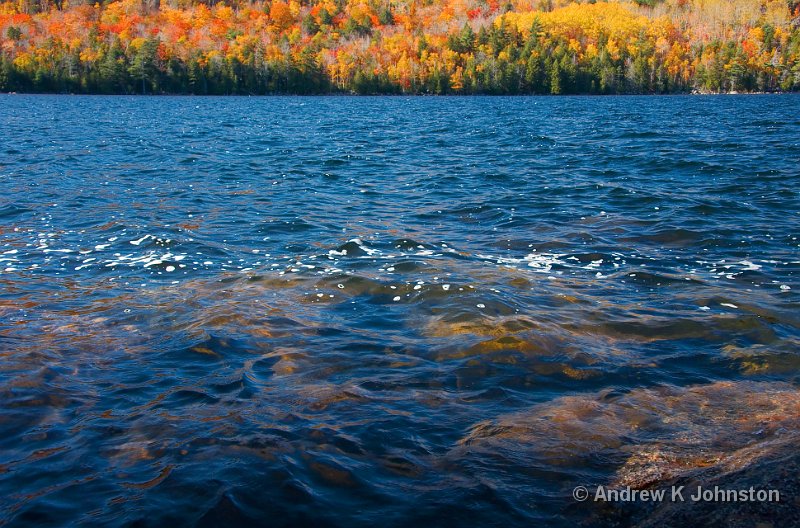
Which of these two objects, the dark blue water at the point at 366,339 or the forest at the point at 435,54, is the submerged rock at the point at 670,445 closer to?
the dark blue water at the point at 366,339

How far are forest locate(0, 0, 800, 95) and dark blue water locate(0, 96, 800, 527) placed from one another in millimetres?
114632

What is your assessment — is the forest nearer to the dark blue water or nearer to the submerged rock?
the dark blue water

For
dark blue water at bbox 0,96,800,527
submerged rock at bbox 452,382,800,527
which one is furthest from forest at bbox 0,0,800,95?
submerged rock at bbox 452,382,800,527

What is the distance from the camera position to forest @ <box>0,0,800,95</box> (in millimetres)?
119000

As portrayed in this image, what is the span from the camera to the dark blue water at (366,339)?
452cm

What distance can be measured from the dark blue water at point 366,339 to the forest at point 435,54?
115 meters

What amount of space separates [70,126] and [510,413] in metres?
40.1

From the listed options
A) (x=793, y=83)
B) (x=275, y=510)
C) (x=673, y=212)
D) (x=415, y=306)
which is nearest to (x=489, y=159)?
(x=673, y=212)

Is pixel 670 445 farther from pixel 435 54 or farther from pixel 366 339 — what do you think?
pixel 435 54

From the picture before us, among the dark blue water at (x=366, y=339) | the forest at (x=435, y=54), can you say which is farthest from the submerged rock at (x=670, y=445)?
the forest at (x=435, y=54)

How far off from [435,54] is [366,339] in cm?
14713

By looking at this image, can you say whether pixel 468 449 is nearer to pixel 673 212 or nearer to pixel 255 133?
pixel 673 212

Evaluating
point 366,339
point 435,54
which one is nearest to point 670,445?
point 366,339

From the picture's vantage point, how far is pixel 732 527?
3.28 metres
